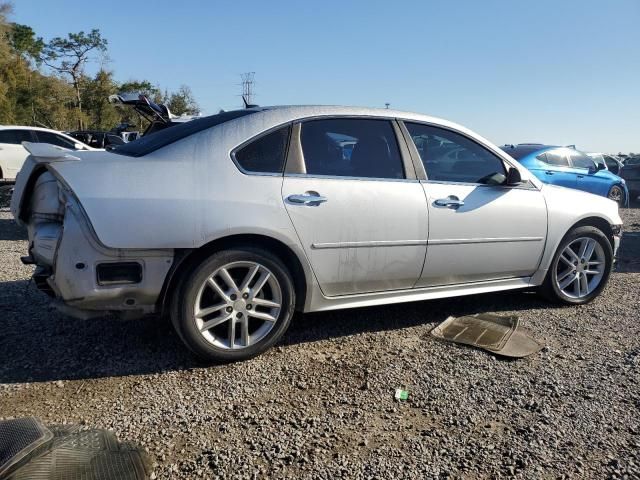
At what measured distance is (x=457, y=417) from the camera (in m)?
2.61

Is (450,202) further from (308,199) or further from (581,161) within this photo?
(581,161)

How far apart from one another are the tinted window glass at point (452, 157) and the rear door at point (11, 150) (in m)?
11.3

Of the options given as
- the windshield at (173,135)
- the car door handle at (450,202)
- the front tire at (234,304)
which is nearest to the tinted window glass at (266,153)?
the windshield at (173,135)

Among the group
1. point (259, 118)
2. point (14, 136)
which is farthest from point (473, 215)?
point (14, 136)

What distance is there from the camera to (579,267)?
4426 mm

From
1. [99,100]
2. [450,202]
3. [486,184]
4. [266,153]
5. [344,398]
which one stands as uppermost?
[99,100]

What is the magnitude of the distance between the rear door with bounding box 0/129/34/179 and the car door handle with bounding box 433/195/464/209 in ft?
37.8

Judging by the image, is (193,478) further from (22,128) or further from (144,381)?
(22,128)

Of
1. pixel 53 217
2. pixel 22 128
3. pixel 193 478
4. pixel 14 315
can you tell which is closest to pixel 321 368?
pixel 193 478

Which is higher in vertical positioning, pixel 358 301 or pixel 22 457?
pixel 358 301

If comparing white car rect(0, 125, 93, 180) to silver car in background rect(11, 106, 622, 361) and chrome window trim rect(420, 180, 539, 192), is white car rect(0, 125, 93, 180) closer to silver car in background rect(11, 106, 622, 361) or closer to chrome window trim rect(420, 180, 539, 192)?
silver car in background rect(11, 106, 622, 361)

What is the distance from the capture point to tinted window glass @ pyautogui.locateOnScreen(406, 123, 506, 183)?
373cm

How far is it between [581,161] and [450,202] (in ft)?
28.2

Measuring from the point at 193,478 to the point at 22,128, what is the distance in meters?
12.6
